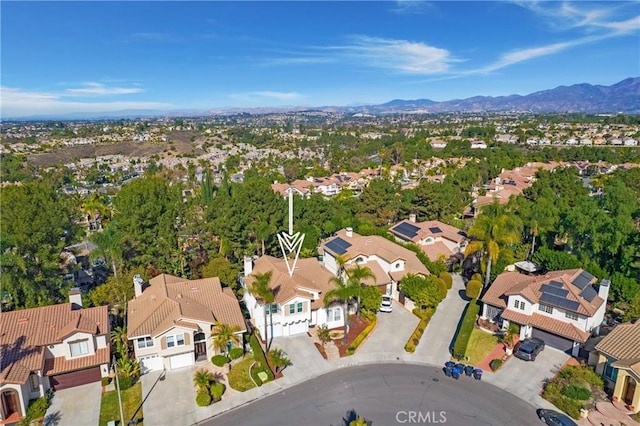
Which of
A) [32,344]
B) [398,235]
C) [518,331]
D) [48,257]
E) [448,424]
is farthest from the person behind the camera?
[398,235]

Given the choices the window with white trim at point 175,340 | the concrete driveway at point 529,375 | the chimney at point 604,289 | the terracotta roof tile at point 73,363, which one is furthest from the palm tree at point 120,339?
the chimney at point 604,289

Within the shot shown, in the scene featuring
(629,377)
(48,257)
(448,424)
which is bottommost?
(448,424)

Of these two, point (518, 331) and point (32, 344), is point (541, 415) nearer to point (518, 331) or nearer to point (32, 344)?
point (518, 331)

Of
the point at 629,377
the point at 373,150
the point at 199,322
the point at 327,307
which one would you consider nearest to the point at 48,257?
the point at 199,322

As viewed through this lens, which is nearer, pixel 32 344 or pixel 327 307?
pixel 32 344

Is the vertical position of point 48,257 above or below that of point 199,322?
above

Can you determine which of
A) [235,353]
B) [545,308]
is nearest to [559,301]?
[545,308]

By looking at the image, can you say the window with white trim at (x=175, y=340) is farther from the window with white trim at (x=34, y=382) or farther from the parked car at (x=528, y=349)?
the parked car at (x=528, y=349)

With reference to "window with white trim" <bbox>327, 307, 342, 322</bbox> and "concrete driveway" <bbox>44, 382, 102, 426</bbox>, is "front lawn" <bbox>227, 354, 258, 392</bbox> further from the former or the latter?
"concrete driveway" <bbox>44, 382, 102, 426</bbox>
